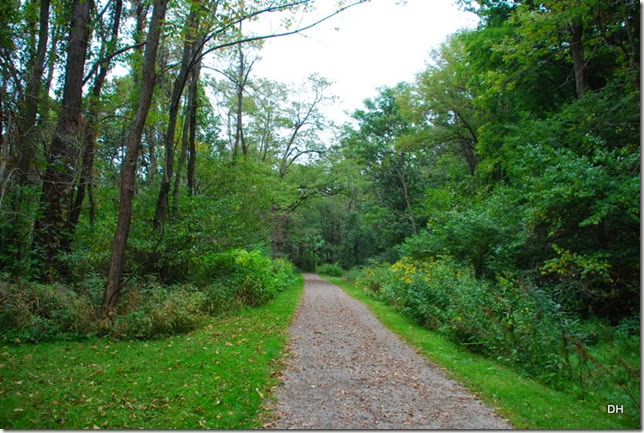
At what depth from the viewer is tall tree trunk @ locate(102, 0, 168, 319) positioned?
6.89 meters

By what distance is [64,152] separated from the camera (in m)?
8.16

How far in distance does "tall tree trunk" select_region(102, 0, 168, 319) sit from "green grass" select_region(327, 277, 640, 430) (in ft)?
19.0

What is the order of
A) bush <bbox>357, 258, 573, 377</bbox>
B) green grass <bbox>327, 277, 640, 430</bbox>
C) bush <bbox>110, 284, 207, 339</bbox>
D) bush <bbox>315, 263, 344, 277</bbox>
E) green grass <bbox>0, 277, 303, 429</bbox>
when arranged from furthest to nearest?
bush <bbox>315, 263, 344, 277</bbox>, bush <bbox>110, 284, 207, 339</bbox>, bush <bbox>357, 258, 573, 377</bbox>, green grass <bbox>327, 277, 640, 430</bbox>, green grass <bbox>0, 277, 303, 429</bbox>

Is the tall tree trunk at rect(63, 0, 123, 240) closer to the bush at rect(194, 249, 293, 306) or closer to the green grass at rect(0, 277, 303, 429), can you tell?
the bush at rect(194, 249, 293, 306)

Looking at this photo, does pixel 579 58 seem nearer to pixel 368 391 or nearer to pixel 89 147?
pixel 368 391

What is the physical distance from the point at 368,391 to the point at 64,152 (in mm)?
8223

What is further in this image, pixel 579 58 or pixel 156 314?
pixel 579 58

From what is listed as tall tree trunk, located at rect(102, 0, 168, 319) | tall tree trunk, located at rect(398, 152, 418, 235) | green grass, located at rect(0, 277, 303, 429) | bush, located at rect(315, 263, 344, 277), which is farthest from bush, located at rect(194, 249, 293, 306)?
bush, located at rect(315, 263, 344, 277)

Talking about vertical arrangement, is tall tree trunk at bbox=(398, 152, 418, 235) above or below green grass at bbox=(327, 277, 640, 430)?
above

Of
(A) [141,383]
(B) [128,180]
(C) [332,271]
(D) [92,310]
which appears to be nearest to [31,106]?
(B) [128,180]

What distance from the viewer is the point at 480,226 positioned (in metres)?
10.4

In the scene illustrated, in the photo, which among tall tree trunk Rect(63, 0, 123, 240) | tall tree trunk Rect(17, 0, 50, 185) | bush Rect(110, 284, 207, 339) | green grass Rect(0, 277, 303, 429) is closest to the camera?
green grass Rect(0, 277, 303, 429)

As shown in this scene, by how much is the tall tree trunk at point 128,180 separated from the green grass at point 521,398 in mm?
5797

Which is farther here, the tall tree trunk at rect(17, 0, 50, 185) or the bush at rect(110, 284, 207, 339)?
the tall tree trunk at rect(17, 0, 50, 185)
